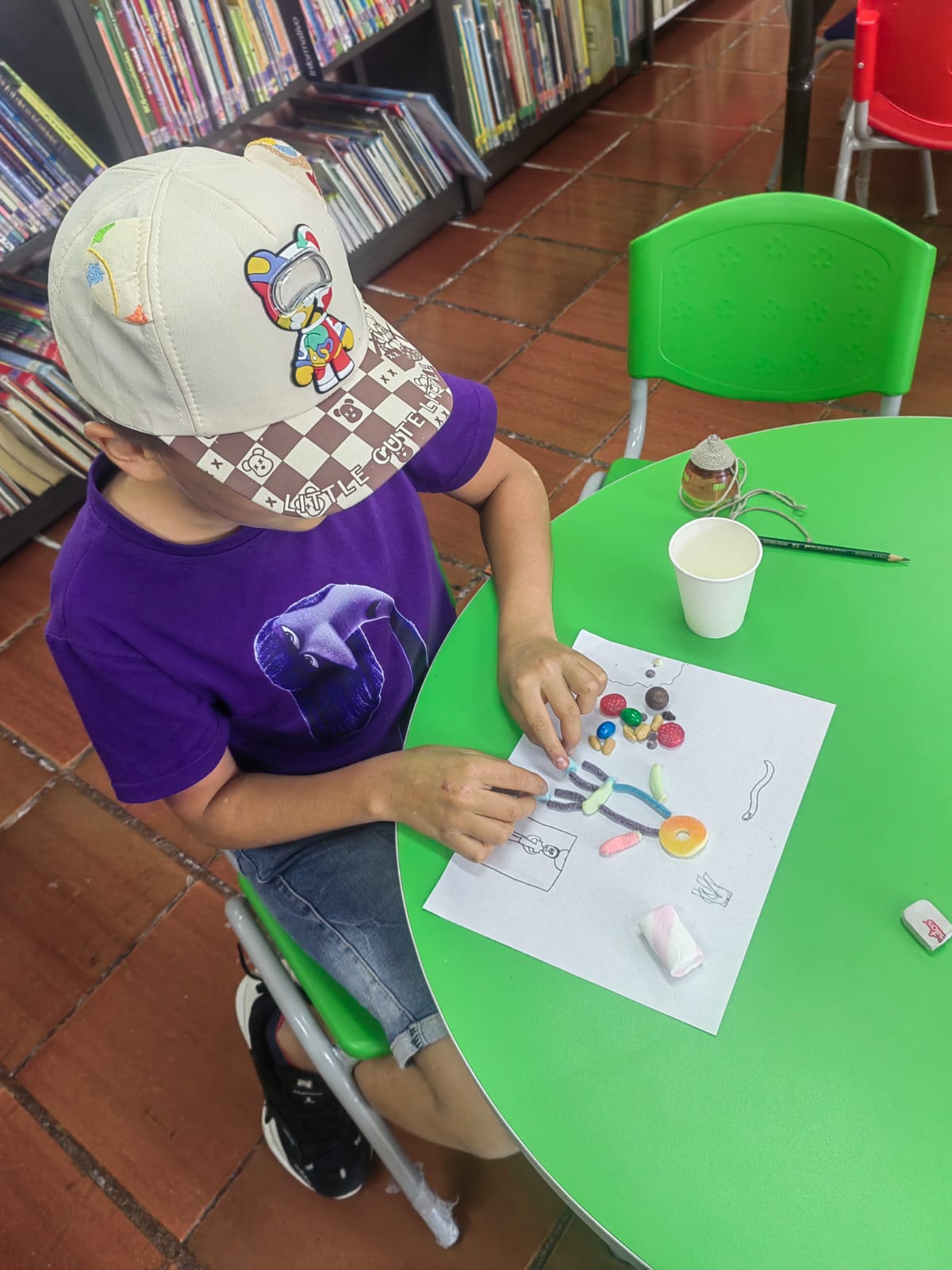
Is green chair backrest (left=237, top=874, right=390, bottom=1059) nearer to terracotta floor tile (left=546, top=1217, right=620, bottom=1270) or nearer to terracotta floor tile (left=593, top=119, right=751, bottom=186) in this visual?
terracotta floor tile (left=546, top=1217, right=620, bottom=1270)

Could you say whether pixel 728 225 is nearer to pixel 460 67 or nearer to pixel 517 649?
pixel 517 649

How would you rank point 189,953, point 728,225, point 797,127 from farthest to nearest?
1. point 797,127
2. point 189,953
3. point 728,225

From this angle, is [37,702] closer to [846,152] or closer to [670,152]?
[846,152]

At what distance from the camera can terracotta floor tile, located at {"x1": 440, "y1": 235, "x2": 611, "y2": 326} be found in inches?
98.7

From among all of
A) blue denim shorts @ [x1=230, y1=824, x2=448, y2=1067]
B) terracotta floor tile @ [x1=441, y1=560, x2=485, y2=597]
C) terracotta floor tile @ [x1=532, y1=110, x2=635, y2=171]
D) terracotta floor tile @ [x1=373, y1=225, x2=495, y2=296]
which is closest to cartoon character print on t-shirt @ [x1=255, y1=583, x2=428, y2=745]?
blue denim shorts @ [x1=230, y1=824, x2=448, y2=1067]

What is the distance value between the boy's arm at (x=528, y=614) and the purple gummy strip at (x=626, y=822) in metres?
0.06

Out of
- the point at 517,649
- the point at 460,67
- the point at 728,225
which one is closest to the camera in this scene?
the point at 517,649

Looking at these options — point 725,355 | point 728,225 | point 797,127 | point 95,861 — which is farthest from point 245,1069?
point 797,127

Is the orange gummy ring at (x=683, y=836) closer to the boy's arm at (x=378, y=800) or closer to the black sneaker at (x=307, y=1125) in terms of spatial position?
the boy's arm at (x=378, y=800)

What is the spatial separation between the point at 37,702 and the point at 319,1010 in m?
1.28

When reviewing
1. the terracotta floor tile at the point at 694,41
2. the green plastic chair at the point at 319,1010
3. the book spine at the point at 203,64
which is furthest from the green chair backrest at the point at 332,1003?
the terracotta floor tile at the point at 694,41

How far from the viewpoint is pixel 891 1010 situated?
1.98 ft

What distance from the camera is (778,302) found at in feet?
3.92

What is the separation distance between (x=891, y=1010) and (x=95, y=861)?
4.62 feet
